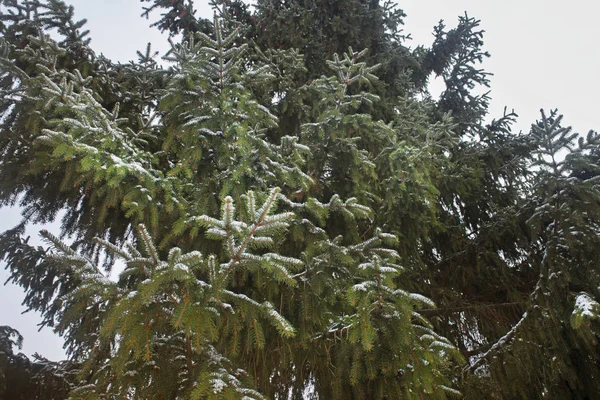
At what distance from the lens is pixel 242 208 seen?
292 cm

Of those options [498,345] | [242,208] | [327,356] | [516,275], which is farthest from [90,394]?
[516,275]

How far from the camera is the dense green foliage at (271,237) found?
227 cm

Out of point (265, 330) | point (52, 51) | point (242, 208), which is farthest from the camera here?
point (52, 51)

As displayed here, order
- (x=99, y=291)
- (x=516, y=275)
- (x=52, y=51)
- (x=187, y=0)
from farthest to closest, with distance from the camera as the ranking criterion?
(x=187, y=0), (x=516, y=275), (x=52, y=51), (x=99, y=291)

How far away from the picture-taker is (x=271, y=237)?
10.8ft

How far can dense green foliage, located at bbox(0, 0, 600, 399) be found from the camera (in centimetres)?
227

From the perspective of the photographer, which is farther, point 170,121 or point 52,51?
point 52,51

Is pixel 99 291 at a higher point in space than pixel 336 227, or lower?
lower

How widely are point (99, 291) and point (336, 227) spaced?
2.20m

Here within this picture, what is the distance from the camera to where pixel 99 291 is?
2133 mm

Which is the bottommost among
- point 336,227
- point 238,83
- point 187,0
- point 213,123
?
point 336,227

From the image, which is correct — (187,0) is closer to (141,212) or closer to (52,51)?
(52,51)

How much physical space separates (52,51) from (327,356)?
391 cm

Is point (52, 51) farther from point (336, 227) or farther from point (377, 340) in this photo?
point (377, 340)
